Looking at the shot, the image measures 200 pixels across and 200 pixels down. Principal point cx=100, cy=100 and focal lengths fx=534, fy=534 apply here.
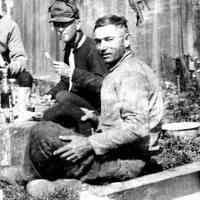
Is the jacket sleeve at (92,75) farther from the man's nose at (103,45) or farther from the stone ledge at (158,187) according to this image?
the stone ledge at (158,187)

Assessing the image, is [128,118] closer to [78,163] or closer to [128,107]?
[128,107]

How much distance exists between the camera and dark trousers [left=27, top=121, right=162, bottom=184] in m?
3.77

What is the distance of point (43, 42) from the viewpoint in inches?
440

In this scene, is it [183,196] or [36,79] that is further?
[36,79]

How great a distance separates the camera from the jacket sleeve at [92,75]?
5.05 m

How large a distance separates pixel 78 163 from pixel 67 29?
2.06m

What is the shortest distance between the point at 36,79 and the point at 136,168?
288 inches

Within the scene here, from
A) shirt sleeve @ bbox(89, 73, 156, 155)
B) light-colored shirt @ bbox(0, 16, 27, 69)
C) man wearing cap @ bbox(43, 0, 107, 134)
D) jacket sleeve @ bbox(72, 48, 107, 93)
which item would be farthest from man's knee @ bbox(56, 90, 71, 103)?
light-colored shirt @ bbox(0, 16, 27, 69)

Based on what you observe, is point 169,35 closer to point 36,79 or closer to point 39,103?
point 36,79

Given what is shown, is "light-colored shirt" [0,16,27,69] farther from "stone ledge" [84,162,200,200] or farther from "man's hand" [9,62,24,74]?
"stone ledge" [84,162,200,200]

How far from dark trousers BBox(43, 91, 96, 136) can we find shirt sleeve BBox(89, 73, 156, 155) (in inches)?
46.4

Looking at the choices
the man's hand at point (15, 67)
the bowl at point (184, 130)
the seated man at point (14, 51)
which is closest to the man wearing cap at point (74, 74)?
the man's hand at point (15, 67)

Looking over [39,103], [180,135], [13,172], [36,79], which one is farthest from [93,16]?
[13,172]

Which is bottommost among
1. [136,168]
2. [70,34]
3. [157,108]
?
[136,168]
